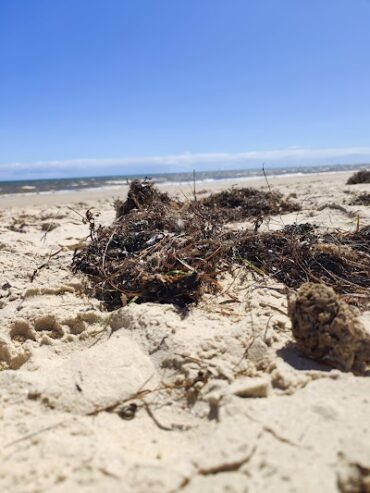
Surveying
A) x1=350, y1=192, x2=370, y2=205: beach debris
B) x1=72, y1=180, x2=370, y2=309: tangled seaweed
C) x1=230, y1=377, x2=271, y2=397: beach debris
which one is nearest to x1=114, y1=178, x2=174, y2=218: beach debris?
x1=72, y1=180, x2=370, y2=309: tangled seaweed

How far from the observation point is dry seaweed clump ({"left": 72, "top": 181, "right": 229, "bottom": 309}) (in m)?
2.27

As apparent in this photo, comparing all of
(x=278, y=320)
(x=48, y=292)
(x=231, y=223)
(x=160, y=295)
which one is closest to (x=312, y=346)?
(x=278, y=320)

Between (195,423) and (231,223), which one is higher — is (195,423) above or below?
below

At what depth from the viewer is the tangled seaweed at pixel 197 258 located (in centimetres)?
229

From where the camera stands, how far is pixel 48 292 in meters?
2.50

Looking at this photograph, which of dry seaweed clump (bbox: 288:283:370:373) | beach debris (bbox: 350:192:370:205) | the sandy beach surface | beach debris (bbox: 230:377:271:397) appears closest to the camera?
the sandy beach surface

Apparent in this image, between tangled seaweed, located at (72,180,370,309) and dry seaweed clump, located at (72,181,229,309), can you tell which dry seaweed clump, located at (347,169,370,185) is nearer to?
tangled seaweed, located at (72,180,370,309)

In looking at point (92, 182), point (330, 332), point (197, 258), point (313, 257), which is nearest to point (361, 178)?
point (313, 257)

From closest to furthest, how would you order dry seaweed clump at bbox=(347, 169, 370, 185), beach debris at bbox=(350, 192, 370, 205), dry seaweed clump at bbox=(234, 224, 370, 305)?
dry seaweed clump at bbox=(234, 224, 370, 305)
beach debris at bbox=(350, 192, 370, 205)
dry seaweed clump at bbox=(347, 169, 370, 185)

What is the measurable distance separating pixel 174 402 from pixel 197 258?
107 cm

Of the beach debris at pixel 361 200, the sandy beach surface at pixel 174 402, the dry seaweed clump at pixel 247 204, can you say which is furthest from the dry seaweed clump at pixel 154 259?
the beach debris at pixel 361 200

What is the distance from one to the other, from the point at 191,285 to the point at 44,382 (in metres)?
0.93

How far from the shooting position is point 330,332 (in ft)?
5.32

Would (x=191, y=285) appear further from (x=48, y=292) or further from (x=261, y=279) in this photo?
(x=48, y=292)
